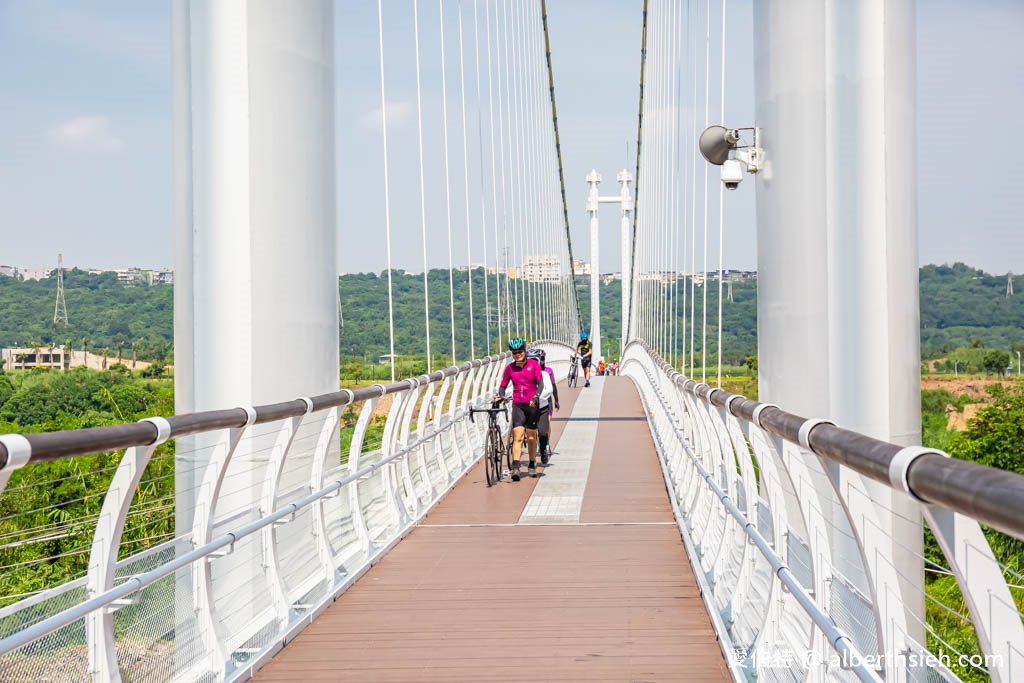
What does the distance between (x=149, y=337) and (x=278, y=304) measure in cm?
4574

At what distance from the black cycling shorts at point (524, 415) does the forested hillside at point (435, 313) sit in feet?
9.61

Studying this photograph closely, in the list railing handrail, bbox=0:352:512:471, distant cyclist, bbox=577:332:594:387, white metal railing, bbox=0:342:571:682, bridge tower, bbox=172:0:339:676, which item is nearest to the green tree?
distant cyclist, bbox=577:332:594:387

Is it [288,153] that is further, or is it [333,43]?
[333,43]

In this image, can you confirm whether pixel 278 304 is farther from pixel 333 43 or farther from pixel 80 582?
pixel 80 582

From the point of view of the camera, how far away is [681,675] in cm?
380

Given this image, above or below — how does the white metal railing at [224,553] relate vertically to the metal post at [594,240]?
below

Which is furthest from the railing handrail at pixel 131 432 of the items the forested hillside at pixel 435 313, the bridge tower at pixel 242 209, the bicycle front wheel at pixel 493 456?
the forested hillside at pixel 435 313

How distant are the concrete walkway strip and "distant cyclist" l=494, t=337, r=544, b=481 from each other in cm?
42

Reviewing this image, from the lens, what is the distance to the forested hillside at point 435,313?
76.1ft

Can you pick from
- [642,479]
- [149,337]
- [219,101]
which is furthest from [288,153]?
[149,337]

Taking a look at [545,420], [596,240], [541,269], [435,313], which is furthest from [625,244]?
[545,420]

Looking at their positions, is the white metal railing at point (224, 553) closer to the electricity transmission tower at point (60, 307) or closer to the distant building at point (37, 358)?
the electricity transmission tower at point (60, 307)

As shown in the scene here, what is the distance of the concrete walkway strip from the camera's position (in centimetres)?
786

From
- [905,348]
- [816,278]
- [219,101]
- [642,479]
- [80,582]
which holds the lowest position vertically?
[642,479]
